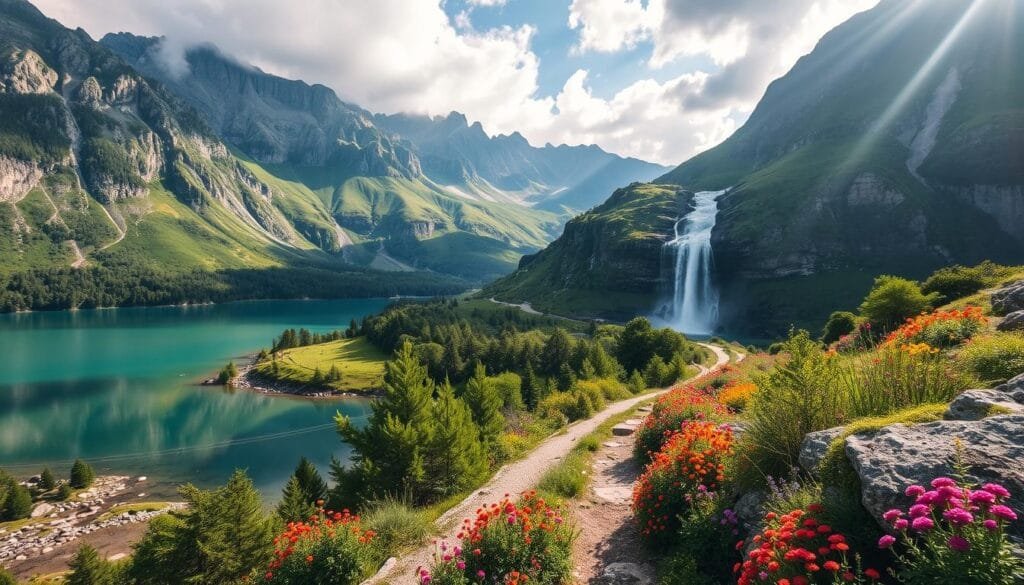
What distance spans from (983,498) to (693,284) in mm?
163752

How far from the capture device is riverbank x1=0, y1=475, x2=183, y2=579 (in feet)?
121

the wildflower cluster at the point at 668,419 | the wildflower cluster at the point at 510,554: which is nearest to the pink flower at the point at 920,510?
the wildflower cluster at the point at 510,554

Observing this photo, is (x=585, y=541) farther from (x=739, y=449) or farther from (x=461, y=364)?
(x=461, y=364)

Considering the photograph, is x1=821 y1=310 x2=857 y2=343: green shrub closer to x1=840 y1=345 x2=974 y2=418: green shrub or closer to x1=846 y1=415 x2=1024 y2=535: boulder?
x1=840 y1=345 x2=974 y2=418: green shrub

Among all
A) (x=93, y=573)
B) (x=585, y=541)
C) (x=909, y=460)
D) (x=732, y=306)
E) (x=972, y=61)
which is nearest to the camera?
(x=909, y=460)

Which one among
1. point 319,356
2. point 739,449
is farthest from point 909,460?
point 319,356

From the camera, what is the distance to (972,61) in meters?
193

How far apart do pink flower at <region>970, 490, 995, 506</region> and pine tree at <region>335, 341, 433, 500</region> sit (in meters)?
16.5

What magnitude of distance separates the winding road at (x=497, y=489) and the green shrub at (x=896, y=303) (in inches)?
643

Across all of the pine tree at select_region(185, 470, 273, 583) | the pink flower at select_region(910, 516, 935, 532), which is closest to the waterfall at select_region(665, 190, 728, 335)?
the pine tree at select_region(185, 470, 273, 583)

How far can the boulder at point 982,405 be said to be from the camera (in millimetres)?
6254

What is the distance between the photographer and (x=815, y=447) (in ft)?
25.2

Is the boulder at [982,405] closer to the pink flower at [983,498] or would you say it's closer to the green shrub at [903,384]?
the green shrub at [903,384]

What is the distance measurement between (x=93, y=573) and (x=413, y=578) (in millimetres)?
27613
